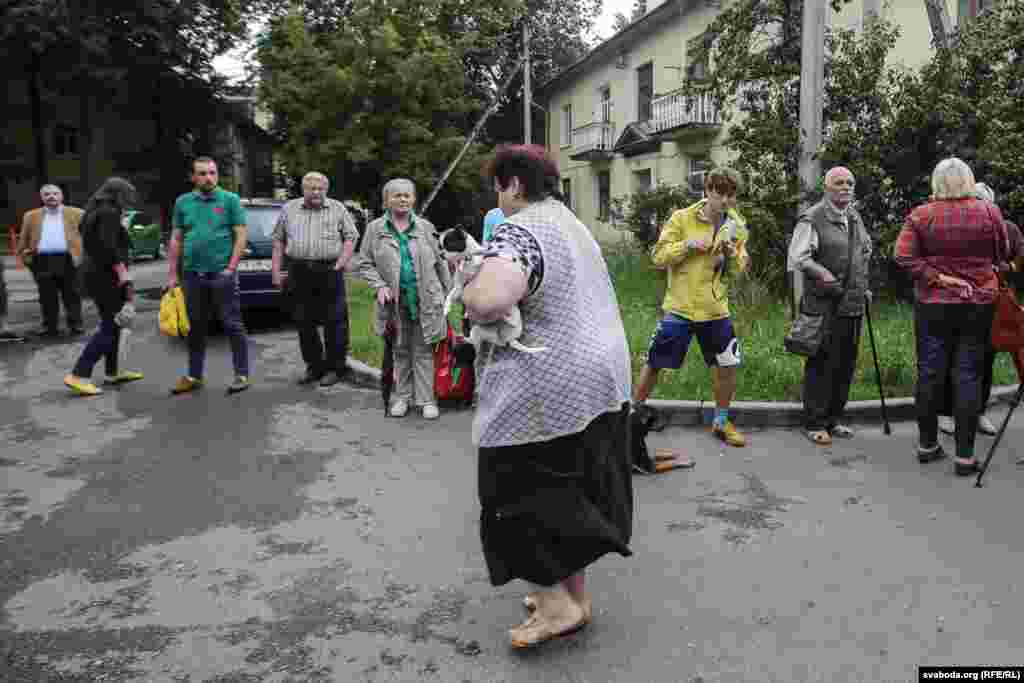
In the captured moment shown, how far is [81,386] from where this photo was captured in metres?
7.36

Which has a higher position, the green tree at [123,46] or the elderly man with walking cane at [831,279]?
the green tree at [123,46]

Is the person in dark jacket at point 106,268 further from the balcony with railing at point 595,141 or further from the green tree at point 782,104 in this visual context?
the balcony with railing at point 595,141

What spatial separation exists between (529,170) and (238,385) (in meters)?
5.15

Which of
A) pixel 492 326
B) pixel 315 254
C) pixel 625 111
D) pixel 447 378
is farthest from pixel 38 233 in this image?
pixel 625 111

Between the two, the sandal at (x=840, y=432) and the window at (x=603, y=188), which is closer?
the sandal at (x=840, y=432)

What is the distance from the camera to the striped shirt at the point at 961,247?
5.00 metres

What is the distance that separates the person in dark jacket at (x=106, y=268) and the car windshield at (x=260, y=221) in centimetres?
320

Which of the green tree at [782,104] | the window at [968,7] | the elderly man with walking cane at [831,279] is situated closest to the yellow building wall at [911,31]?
the window at [968,7]

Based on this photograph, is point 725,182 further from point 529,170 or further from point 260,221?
point 260,221

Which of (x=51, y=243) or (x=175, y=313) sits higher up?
(x=51, y=243)

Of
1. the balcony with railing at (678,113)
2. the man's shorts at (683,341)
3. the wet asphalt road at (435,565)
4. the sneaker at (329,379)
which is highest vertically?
the balcony with railing at (678,113)

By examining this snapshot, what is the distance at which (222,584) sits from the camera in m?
3.66

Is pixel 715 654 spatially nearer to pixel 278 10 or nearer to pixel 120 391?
pixel 120 391

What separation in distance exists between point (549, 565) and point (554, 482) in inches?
11.7
